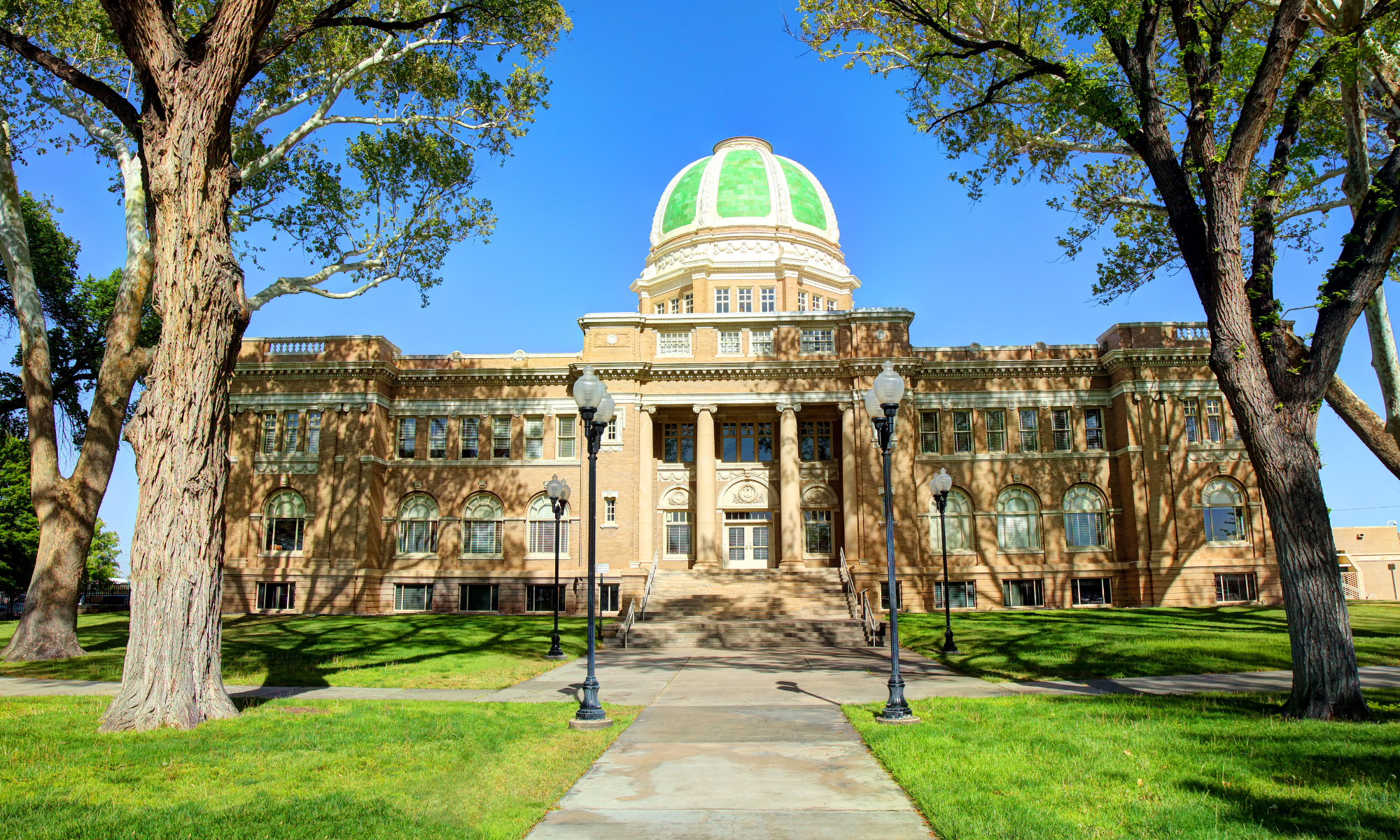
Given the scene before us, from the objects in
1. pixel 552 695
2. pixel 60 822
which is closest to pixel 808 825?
pixel 60 822

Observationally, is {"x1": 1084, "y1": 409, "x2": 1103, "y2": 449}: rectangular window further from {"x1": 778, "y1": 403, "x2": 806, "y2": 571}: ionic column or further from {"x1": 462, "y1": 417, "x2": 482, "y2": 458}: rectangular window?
{"x1": 462, "y1": 417, "x2": 482, "y2": 458}: rectangular window

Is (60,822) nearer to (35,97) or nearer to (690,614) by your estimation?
(35,97)

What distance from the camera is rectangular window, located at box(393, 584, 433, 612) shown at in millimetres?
40156

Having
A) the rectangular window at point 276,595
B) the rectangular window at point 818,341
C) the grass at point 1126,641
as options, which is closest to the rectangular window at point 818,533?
the rectangular window at point 818,341

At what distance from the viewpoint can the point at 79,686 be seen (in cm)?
1557

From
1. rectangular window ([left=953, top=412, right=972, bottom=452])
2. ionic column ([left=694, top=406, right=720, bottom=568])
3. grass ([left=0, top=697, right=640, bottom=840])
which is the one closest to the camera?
grass ([left=0, top=697, right=640, bottom=840])

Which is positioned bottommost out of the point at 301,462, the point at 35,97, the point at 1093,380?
the point at 301,462

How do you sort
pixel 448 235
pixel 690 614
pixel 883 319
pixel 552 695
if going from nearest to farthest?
pixel 552 695, pixel 448 235, pixel 690 614, pixel 883 319

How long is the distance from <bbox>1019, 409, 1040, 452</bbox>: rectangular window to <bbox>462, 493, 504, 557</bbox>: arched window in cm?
2355

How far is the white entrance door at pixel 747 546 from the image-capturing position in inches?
1581

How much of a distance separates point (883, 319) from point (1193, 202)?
2536 cm

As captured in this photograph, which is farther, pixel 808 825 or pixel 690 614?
pixel 690 614

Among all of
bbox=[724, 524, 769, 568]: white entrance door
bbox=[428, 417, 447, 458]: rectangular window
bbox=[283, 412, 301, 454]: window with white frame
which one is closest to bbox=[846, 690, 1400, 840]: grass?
bbox=[724, 524, 769, 568]: white entrance door

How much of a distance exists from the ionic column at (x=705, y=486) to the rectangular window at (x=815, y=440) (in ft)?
14.6
